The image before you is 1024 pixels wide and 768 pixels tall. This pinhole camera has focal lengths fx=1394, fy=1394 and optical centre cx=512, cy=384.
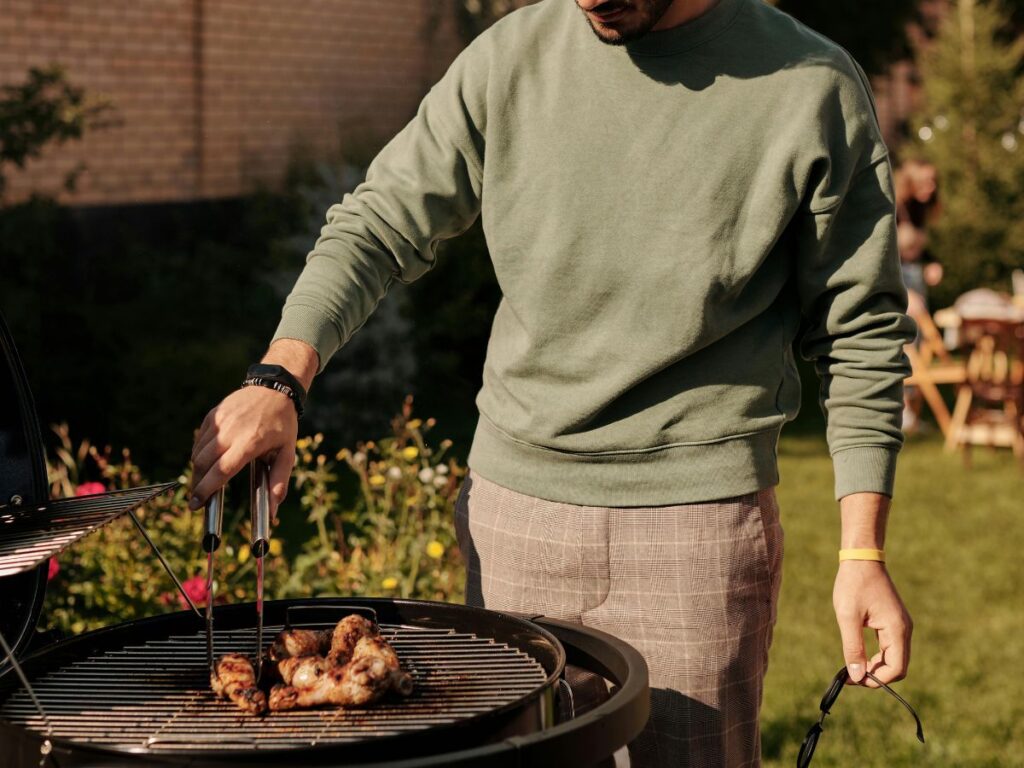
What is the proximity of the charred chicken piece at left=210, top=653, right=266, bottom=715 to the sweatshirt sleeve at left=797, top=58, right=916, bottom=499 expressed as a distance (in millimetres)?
1023

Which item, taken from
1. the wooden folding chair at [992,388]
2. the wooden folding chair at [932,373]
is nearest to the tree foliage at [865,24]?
the wooden folding chair at [932,373]

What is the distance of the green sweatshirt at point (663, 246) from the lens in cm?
230

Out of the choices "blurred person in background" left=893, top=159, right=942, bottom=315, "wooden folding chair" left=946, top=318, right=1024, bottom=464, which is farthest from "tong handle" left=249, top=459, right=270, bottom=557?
"blurred person in background" left=893, top=159, right=942, bottom=315

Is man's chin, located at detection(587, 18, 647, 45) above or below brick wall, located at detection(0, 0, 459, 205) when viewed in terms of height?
below

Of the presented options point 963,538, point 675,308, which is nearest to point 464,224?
point 675,308

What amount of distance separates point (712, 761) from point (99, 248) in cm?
666

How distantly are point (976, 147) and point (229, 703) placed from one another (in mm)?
15811

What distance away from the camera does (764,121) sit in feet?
7.57

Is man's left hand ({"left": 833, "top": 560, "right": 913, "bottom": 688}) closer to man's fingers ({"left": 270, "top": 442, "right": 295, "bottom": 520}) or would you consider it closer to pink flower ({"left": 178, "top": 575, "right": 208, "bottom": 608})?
man's fingers ({"left": 270, "top": 442, "right": 295, "bottom": 520})

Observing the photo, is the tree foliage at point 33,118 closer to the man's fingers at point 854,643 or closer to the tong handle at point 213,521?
the tong handle at point 213,521

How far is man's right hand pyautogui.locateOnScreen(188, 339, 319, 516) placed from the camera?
6.51ft

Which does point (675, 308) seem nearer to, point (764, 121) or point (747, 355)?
point (747, 355)

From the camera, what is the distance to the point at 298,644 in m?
2.08

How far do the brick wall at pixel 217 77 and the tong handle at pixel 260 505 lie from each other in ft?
20.1
